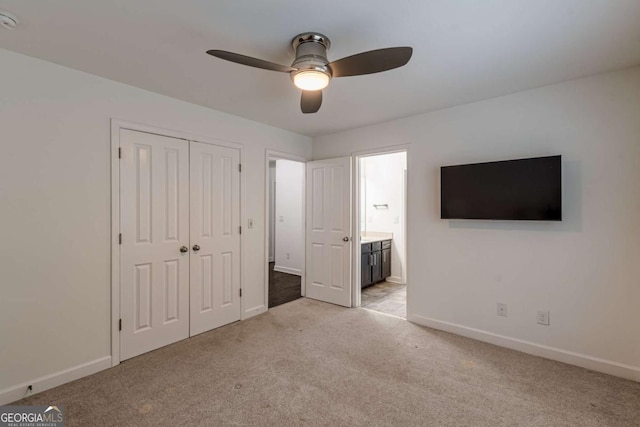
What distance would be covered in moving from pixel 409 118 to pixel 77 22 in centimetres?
303

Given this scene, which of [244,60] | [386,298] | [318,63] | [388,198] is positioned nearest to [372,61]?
[318,63]

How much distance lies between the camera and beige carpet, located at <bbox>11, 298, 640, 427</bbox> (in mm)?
1898

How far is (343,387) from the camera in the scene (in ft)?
7.26

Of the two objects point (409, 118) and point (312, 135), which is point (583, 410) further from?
point (312, 135)

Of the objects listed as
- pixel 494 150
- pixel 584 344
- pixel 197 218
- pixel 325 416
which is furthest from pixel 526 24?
pixel 197 218

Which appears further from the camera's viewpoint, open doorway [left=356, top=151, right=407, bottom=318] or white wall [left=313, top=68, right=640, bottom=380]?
open doorway [left=356, top=151, right=407, bottom=318]

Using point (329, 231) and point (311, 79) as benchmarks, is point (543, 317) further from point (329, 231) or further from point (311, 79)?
point (311, 79)

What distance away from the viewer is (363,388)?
86.5 inches

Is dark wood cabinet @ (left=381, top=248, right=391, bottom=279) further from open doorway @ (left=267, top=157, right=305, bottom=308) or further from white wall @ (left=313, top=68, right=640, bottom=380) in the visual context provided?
white wall @ (left=313, top=68, right=640, bottom=380)

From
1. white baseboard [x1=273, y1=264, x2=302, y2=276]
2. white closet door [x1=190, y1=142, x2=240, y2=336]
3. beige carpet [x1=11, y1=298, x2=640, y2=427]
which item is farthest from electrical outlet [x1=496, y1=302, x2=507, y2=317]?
white baseboard [x1=273, y1=264, x2=302, y2=276]

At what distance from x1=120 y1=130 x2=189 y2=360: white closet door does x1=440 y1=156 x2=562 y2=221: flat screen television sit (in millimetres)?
2755

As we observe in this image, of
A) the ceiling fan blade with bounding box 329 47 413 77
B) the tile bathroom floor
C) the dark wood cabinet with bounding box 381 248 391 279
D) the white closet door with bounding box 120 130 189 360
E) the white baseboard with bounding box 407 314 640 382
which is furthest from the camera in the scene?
the dark wood cabinet with bounding box 381 248 391 279

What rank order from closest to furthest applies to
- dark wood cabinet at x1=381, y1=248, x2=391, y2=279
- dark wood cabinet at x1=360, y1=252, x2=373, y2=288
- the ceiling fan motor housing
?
the ceiling fan motor housing < dark wood cabinet at x1=360, y1=252, x2=373, y2=288 < dark wood cabinet at x1=381, y1=248, x2=391, y2=279

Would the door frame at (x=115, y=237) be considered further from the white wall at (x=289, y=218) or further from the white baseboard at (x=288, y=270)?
the white baseboard at (x=288, y=270)
